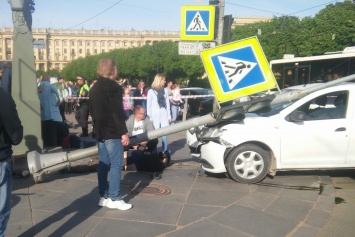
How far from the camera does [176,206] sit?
5207 mm

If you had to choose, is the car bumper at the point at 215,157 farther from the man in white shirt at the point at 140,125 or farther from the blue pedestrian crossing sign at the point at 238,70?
the blue pedestrian crossing sign at the point at 238,70

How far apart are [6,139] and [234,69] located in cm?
327

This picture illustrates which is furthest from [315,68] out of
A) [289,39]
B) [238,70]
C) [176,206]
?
[289,39]

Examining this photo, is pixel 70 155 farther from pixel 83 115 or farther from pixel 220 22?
pixel 83 115

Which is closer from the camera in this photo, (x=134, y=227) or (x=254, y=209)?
(x=134, y=227)

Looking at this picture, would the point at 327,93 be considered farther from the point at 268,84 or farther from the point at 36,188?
the point at 36,188

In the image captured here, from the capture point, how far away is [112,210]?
4.96 m

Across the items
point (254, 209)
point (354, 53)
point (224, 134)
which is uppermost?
point (354, 53)

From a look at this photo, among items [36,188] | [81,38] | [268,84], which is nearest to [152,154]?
[36,188]

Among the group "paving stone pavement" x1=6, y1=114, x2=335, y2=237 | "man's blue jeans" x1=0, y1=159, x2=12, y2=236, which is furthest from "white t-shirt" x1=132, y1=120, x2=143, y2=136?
"man's blue jeans" x1=0, y1=159, x2=12, y2=236

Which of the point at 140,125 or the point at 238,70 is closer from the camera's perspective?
the point at 238,70

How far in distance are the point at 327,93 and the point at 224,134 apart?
1.85 metres

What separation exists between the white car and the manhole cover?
0.89 meters

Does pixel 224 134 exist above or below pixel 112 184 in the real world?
above
